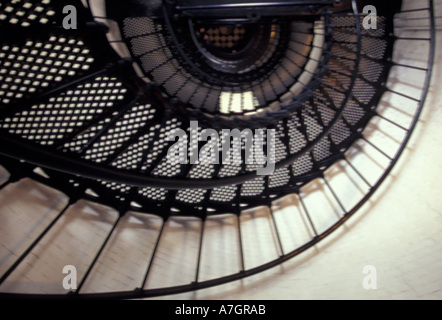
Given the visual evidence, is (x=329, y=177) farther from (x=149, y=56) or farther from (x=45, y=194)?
(x=45, y=194)

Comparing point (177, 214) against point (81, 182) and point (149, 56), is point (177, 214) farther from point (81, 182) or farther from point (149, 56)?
point (149, 56)

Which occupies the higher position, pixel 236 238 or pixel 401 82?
pixel 401 82

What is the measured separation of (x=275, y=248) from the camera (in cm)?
357

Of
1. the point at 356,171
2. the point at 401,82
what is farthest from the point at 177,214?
the point at 401,82

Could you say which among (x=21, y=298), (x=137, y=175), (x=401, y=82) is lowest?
(x=21, y=298)

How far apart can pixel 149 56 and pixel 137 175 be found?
2.06 metres

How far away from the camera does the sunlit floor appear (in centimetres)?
260

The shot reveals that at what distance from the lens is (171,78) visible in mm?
4004

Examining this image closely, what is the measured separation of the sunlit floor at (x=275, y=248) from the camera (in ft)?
8.53

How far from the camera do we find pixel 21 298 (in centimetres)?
235
